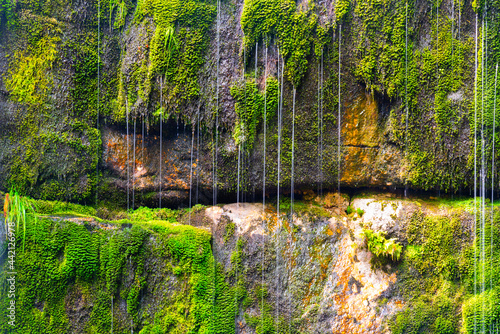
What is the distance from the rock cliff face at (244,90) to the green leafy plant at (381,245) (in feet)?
2.98

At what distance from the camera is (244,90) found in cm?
552

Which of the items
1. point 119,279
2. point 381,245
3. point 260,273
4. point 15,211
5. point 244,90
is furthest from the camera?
point 244,90

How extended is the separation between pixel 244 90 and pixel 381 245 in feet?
11.0

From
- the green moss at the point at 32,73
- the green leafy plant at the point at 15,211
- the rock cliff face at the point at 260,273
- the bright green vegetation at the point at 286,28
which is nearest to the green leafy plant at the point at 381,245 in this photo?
the rock cliff face at the point at 260,273

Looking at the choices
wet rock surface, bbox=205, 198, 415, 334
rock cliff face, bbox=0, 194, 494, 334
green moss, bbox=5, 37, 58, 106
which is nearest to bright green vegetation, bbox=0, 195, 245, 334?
rock cliff face, bbox=0, 194, 494, 334

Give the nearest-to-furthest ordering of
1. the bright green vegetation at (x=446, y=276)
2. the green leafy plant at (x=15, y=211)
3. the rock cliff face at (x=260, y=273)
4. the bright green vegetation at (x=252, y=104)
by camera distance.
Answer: the green leafy plant at (x=15, y=211)
the rock cliff face at (x=260, y=273)
the bright green vegetation at (x=446, y=276)
the bright green vegetation at (x=252, y=104)

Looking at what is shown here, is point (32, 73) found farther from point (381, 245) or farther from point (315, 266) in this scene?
point (381, 245)

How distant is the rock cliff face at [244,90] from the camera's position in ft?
17.7

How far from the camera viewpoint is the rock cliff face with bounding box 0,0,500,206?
17.7ft

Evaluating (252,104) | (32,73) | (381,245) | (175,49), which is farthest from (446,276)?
(32,73)

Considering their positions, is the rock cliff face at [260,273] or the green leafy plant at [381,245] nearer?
the rock cliff face at [260,273]

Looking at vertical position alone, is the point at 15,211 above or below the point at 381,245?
above

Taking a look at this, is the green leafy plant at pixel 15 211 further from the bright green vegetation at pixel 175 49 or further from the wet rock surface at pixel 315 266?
the wet rock surface at pixel 315 266

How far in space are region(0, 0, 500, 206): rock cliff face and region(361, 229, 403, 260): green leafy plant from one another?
91cm
